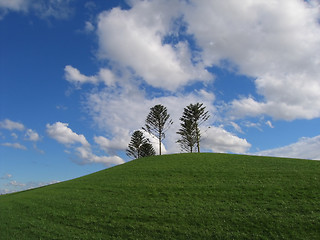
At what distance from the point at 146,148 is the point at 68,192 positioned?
4923cm

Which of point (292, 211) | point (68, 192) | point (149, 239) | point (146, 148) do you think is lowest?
point (149, 239)

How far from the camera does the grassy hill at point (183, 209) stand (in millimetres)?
15344

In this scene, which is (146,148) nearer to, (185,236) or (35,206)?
(35,206)

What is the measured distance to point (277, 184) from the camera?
2288 centimetres

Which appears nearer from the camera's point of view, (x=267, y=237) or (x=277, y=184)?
(x=267, y=237)

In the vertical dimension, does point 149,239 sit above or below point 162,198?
below

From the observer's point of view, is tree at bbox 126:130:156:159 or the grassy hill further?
tree at bbox 126:130:156:159

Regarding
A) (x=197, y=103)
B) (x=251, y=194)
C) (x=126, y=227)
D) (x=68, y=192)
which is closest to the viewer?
(x=126, y=227)

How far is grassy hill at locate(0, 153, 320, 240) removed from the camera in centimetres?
1534

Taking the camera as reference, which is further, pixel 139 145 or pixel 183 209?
pixel 139 145

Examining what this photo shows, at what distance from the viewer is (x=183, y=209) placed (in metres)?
18.7

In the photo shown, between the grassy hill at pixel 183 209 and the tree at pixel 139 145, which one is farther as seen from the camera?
the tree at pixel 139 145

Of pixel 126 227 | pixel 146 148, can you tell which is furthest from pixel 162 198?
pixel 146 148

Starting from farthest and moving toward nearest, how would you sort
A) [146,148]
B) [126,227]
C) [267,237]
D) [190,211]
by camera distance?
[146,148] < [190,211] < [126,227] < [267,237]
